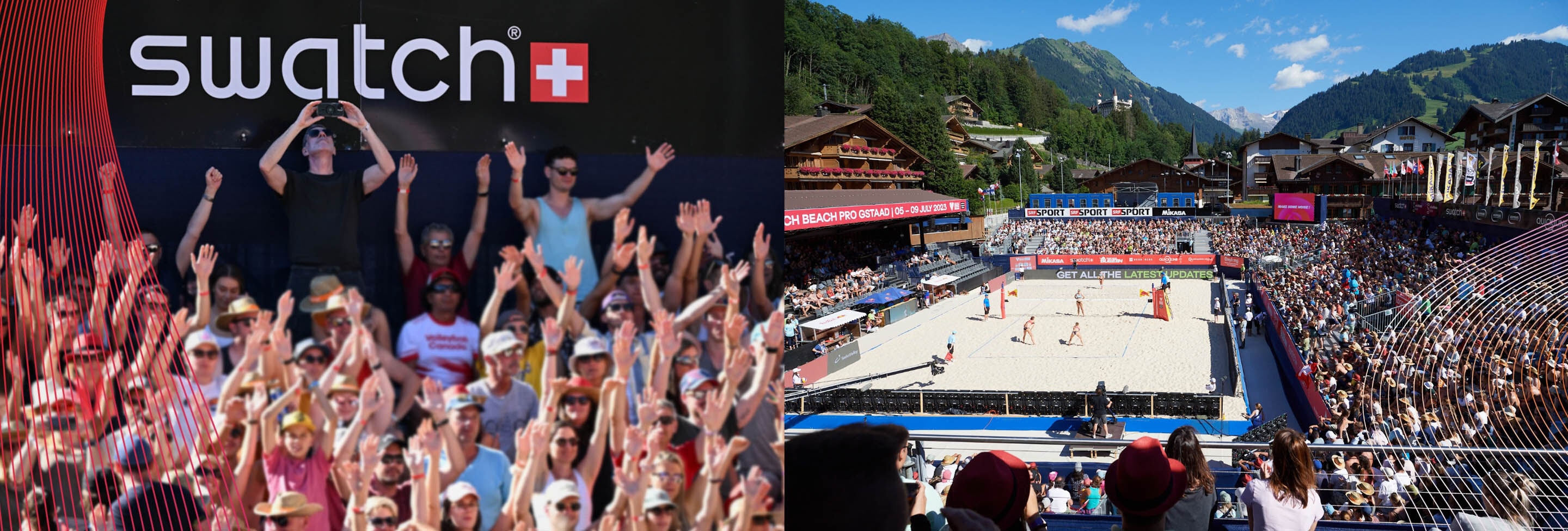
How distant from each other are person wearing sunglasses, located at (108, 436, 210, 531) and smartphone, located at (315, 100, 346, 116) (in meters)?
0.87

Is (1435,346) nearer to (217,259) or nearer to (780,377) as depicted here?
(780,377)

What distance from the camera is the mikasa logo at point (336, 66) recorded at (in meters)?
2.16

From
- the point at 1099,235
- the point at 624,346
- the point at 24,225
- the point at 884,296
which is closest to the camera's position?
the point at 24,225

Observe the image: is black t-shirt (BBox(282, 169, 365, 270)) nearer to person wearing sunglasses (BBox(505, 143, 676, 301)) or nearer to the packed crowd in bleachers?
person wearing sunglasses (BBox(505, 143, 676, 301))

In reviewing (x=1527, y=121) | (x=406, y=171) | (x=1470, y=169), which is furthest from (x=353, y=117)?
(x=1527, y=121)

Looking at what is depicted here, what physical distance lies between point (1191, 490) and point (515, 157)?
318 centimetres

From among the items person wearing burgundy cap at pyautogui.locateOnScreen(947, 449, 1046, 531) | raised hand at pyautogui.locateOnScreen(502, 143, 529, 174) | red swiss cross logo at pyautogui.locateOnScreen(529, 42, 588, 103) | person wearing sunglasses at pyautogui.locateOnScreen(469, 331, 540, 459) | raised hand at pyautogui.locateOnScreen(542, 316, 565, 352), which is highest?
red swiss cross logo at pyautogui.locateOnScreen(529, 42, 588, 103)

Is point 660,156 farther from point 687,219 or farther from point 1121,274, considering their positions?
point 1121,274

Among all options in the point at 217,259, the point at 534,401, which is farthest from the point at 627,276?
the point at 217,259

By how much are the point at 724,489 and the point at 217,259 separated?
1.30 m

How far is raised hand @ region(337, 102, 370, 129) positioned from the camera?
85.2 inches

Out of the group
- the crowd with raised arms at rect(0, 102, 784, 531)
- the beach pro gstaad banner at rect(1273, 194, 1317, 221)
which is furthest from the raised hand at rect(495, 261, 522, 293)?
the beach pro gstaad banner at rect(1273, 194, 1317, 221)

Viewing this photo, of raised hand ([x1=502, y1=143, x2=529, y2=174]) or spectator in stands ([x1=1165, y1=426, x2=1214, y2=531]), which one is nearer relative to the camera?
raised hand ([x1=502, y1=143, x2=529, y2=174])

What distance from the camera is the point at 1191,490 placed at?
3.94 meters
